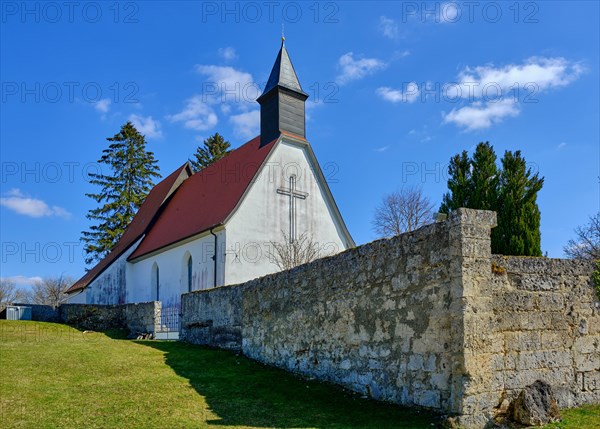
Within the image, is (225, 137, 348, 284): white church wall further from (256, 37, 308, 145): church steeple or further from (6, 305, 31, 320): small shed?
(6, 305, 31, 320): small shed

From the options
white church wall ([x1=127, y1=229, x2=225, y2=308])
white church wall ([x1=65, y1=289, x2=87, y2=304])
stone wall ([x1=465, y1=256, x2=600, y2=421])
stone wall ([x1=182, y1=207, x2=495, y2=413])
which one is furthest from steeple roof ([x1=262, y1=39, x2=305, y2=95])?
stone wall ([x1=465, y1=256, x2=600, y2=421])

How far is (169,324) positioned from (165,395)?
339 inches

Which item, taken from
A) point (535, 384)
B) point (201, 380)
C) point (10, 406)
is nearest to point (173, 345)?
point (201, 380)

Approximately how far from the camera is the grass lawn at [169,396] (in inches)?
276

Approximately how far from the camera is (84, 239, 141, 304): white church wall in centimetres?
2739

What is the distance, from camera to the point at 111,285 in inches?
1104

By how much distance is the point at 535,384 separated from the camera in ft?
21.8

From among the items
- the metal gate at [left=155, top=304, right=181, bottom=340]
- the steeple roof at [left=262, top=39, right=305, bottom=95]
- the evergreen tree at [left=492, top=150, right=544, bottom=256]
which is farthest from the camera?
the steeple roof at [left=262, top=39, right=305, bottom=95]

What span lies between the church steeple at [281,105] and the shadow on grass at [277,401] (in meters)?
15.0

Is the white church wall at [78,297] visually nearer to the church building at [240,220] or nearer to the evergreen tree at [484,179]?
the church building at [240,220]

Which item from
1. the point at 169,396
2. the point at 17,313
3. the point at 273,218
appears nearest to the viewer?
the point at 169,396

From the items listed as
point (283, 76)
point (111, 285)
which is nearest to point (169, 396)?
point (283, 76)

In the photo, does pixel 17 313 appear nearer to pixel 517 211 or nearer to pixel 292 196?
pixel 292 196

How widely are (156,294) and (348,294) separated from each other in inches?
773
